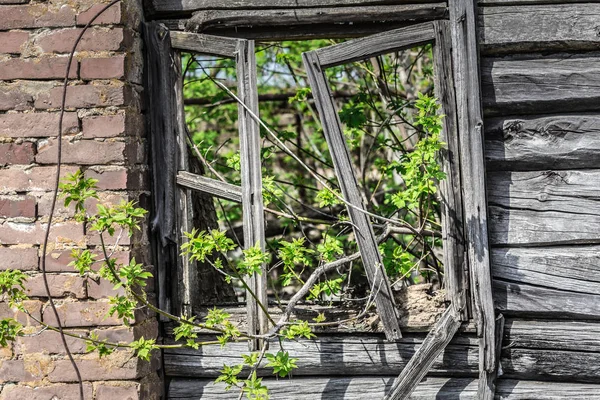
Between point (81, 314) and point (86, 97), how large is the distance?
735mm

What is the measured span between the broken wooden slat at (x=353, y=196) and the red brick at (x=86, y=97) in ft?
2.18

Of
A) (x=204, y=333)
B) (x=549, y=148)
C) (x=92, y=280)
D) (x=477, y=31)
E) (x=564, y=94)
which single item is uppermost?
(x=477, y=31)

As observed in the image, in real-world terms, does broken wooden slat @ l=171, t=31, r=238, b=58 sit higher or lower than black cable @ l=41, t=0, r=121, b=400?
higher

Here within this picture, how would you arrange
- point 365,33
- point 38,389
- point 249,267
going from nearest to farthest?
point 249,267 < point 38,389 < point 365,33

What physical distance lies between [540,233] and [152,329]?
1.43m

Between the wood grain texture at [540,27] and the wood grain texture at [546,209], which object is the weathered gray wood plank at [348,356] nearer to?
the wood grain texture at [546,209]

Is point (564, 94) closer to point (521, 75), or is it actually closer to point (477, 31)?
point (521, 75)

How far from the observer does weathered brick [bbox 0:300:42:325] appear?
7.52 ft

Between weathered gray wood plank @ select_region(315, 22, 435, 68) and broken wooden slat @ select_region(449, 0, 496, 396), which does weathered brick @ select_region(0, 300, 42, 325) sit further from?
broken wooden slat @ select_region(449, 0, 496, 396)

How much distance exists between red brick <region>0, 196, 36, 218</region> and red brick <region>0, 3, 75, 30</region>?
578 millimetres

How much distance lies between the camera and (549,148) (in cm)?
242

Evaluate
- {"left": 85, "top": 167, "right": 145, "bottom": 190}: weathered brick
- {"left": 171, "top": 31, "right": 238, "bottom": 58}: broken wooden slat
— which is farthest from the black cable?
{"left": 171, "top": 31, "right": 238, "bottom": 58}: broken wooden slat

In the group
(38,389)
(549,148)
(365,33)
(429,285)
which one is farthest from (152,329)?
(549,148)

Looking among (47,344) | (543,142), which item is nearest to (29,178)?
(47,344)
